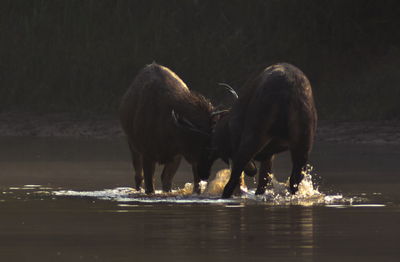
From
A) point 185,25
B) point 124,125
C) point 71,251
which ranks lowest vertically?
point 71,251

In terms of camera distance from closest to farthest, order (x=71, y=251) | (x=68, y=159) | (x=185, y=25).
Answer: (x=71, y=251) → (x=68, y=159) → (x=185, y=25)

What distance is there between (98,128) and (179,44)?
1110 centimetres

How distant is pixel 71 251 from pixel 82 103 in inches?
1502

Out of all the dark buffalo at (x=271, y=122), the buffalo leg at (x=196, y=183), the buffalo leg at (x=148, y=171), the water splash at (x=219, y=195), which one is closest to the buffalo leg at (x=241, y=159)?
the dark buffalo at (x=271, y=122)

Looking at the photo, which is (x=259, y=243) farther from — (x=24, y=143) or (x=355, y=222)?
(x=24, y=143)

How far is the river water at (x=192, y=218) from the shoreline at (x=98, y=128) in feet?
35.1

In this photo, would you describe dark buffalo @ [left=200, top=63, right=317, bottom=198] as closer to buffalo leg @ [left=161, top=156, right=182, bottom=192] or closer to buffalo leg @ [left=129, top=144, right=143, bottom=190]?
buffalo leg @ [left=161, top=156, right=182, bottom=192]

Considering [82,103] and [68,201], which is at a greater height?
[82,103]

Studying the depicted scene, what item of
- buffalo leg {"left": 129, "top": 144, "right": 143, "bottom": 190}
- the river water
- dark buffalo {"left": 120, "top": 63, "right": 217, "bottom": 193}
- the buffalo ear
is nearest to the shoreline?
the river water

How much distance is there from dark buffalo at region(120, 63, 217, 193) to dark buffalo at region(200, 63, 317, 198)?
0.43 metres

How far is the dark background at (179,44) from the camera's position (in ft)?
169

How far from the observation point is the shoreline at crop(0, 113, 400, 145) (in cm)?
3784

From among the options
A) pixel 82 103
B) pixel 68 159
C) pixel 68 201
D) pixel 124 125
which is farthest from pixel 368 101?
pixel 68 201

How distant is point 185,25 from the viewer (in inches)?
2196
